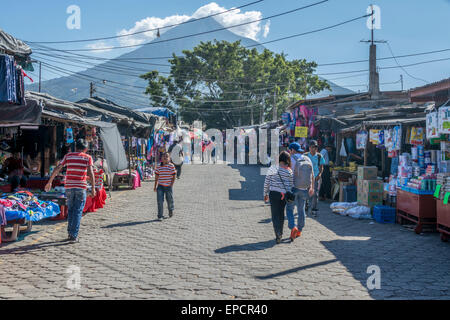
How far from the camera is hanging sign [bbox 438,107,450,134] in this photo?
782 cm

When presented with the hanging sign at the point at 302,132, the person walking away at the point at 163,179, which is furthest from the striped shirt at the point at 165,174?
the hanging sign at the point at 302,132

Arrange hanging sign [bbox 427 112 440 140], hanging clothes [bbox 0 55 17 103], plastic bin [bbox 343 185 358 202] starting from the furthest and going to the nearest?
plastic bin [bbox 343 185 358 202], hanging sign [bbox 427 112 440 140], hanging clothes [bbox 0 55 17 103]

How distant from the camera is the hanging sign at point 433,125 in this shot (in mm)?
8221

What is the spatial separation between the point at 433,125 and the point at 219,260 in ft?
17.2

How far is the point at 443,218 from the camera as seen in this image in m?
7.87

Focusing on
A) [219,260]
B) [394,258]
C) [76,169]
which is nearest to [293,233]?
[394,258]

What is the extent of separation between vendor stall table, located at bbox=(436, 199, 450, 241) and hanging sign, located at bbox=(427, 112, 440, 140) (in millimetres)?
1335

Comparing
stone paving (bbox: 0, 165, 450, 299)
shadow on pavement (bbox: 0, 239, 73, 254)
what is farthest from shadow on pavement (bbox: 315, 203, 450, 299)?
shadow on pavement (bbox: 0, 239, 73, 254)

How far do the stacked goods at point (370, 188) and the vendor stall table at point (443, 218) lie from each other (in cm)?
295

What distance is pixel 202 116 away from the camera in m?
52.3

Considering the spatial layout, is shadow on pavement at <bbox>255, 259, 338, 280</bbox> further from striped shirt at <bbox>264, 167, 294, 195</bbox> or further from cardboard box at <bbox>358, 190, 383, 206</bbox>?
cardboard box at <bbox>358, 190, 383, 206</bbox>
